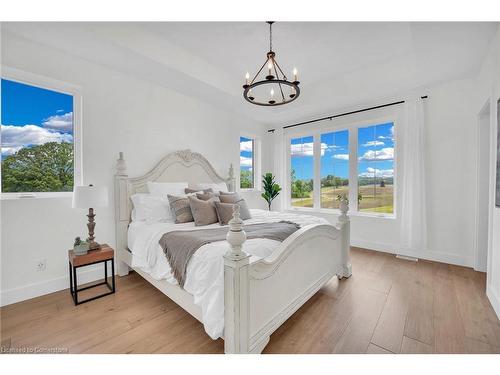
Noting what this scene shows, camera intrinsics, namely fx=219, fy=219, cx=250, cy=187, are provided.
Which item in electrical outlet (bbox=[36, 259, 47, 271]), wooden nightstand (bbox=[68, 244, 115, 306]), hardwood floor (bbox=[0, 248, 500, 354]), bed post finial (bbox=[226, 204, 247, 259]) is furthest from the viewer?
electrical outlet (bbox=[36, 259, 47, 271])

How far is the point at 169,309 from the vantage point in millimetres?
2023

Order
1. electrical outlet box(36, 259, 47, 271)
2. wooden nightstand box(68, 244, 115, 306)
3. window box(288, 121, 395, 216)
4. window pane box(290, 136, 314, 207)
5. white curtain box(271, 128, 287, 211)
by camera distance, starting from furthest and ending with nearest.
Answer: white curtain box(271, 128, 287, 211), window pane box(290, 136, 314, 207), window box(288, 121, 395, 216), electrical outlet box(36, 259, 47, 271), wooden nightstand box(68, 244, 115, 306)

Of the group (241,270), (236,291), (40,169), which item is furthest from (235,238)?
(40,169)

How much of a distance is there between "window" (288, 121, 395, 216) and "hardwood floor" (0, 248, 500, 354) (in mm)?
1762

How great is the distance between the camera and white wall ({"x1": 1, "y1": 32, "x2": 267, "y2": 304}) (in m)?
2.13

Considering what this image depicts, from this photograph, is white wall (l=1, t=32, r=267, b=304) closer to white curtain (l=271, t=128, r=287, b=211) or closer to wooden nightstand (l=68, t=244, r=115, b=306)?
wooden nightstand (l=68, t=244, r=115, b=306)

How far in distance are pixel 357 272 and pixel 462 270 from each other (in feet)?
4.65

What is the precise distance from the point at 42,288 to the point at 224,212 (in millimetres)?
2018

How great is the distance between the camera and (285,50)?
2691 mm

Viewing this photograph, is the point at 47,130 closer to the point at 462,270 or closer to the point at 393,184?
the point at 393,184

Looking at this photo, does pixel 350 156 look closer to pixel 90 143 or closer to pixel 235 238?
pixel 235 238

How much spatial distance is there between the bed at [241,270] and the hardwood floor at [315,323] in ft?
0.59

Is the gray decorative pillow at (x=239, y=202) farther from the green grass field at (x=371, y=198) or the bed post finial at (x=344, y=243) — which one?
the green grass field at (x=371, y=198)

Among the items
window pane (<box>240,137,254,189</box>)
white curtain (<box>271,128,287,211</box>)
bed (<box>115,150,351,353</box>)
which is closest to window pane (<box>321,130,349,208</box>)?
white curtain (<box>271,128,287,211</box>)
